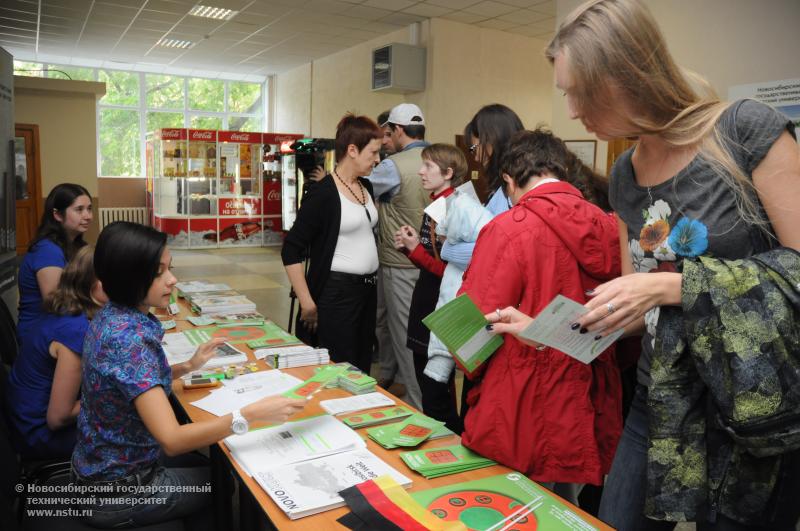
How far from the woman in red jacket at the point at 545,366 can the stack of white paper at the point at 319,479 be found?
0.25 m

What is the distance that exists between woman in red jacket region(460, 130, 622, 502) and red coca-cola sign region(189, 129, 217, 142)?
35.8 feet

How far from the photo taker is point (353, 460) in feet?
4.58

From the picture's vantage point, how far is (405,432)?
1.54 meters

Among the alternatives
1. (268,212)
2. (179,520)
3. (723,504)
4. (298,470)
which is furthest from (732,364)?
(268,212)

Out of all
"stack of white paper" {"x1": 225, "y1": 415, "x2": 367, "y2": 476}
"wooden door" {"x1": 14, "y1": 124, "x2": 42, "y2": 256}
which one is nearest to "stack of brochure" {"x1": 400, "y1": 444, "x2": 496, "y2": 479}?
"stack of white paper" {"x1": 225, "y1": 415, "x2": 367, "y2": 476}

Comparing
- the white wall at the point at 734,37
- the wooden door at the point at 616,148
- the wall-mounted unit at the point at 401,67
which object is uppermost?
the wall-mounted unit at the point at 401,67

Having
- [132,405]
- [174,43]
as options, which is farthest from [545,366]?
[174,43]

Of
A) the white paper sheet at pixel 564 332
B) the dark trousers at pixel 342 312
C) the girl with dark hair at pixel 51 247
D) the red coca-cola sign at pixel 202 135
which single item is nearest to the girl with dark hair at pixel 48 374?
the girl with dark hair at pixel 51 247

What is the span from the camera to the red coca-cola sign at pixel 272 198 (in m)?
11.9

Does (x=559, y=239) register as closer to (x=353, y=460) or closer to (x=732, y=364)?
(x=732, y=364)

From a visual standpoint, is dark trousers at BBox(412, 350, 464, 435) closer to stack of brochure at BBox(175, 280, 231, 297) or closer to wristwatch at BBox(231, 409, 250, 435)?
wristwatch at BBox(231, 409, 250, 435)

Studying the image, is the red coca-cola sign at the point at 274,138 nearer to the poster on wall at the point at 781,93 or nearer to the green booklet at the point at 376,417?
the poster on wall at the point at 781,93

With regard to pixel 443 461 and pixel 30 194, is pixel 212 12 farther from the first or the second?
pixel 443 461

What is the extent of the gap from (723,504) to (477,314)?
22.9 inches
